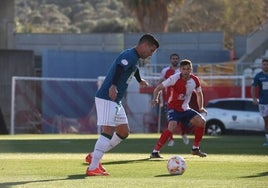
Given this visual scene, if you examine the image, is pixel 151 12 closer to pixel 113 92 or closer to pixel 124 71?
pixel 124 71

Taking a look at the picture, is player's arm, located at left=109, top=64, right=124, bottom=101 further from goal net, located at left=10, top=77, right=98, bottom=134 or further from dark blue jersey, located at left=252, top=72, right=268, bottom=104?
goal net, located at left=10, top=77, right=98, bottom=134

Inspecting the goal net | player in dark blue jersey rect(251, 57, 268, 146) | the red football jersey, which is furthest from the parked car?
the red football jersey

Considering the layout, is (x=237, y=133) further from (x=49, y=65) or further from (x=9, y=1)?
(x=9, y=1)

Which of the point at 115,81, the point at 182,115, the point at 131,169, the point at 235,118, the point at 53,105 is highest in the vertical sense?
the point at 115,81

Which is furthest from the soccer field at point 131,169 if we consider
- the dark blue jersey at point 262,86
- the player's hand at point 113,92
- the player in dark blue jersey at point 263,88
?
the dark blue jersey at point 262,86

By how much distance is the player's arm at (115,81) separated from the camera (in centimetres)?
1221

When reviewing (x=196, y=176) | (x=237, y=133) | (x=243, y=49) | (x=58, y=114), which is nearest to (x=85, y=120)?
(x=58, y=114)

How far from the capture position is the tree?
51281mm

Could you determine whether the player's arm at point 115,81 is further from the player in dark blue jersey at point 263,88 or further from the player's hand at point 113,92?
the player in dark blue jersey at point 263,88

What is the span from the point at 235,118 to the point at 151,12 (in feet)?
65.4

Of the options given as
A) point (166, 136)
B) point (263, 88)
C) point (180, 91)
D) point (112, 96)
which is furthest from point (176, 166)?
point (263, 88)

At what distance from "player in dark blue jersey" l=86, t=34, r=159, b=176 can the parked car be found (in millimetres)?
20413

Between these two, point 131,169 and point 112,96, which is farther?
point 131,169

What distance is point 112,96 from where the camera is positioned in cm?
1220
